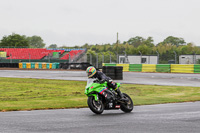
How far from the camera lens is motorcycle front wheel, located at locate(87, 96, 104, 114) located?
10312 mm

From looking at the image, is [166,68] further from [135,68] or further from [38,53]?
[38,53]

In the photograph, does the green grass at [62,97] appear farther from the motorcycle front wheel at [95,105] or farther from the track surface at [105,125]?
the track surface at [105,125]

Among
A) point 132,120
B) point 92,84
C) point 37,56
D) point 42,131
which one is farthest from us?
point 37,56

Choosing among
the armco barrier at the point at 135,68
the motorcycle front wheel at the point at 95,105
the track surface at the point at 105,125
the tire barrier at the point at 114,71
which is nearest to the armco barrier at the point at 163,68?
the armco barrier at the point at 135,68

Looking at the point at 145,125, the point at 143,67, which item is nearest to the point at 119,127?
the point at 145,125

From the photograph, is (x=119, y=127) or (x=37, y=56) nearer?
(x=119, y=127)

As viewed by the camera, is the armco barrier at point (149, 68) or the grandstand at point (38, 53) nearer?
the armco barrier at point (149, 68)

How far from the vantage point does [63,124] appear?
8070 mm

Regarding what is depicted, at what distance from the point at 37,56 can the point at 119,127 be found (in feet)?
241

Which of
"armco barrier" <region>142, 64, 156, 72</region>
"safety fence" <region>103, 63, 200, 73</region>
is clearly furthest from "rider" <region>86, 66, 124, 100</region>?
"armco barrier" <region>142, 64, 156, 72</region>

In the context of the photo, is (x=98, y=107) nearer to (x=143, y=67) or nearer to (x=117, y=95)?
(x=117, y=95)

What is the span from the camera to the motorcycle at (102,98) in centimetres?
1039

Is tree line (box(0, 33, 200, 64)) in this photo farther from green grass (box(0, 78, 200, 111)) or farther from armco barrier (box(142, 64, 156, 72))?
green grass (box(0, 78, 200, 111))

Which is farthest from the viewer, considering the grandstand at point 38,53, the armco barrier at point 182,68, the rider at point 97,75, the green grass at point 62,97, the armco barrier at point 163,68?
the grandstand at point 38,53
